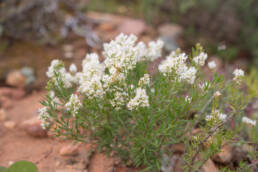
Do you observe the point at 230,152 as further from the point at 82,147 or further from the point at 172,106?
the point at 82,147

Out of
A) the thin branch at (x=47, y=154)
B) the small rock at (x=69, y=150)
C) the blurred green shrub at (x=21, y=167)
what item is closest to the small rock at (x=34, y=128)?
the thin branch at (x=47, y=154)

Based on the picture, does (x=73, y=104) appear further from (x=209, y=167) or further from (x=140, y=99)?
(x=209, y=167)

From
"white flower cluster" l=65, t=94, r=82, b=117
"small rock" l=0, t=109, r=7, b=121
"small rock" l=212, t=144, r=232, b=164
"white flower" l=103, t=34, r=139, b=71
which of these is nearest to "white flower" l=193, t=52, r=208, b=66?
"white flower" l=103, t=34, r=139, b=71

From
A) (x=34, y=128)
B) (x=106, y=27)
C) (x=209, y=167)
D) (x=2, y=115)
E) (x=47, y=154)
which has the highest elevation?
(x=106, y=27)

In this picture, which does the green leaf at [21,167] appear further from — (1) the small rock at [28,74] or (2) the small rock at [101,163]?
(1) the small rock at [28,74]

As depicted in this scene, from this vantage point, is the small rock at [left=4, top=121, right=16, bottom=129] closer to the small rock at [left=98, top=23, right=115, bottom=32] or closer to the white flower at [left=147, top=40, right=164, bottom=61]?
the white flower at [left=147, top=40, right=164, bottom=61]

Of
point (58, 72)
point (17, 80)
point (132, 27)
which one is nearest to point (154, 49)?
point (58, 72)
